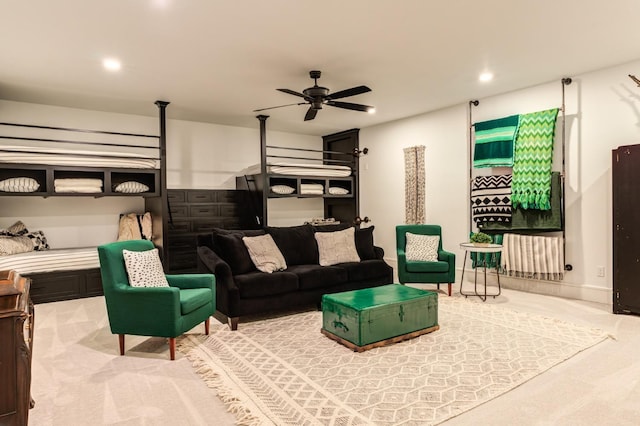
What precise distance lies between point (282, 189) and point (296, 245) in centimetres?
190

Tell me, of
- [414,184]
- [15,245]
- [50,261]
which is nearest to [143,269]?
[50,261]

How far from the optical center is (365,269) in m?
4.60

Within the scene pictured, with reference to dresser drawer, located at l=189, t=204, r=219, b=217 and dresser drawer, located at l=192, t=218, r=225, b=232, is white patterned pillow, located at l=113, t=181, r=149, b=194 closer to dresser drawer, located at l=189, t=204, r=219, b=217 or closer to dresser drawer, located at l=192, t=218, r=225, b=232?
dresser drawer, located at l=189, t=204, r=219, b=217

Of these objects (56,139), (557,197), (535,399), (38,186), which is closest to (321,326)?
(535,399)

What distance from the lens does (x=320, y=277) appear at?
13.7ft

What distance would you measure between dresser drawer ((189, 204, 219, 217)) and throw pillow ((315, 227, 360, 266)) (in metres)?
2.53

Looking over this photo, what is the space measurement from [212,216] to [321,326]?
3593 mm

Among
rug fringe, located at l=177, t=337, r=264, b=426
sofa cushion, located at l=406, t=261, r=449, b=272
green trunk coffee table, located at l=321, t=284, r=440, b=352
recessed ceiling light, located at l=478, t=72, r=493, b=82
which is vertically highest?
recessed ceiling light, located at l=478, t=72, r=493, b=82

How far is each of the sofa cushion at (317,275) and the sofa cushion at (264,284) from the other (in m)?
0.10

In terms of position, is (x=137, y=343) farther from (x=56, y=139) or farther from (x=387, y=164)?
(x=387, y=164)

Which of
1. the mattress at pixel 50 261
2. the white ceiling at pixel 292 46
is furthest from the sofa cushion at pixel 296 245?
the mattress at pixel 50 261

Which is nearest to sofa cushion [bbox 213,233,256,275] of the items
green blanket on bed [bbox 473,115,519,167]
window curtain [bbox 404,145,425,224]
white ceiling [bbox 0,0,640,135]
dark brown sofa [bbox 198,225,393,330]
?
dark brown sofa [bbox 198,225,393,330]

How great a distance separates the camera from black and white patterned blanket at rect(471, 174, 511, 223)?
5.13 m

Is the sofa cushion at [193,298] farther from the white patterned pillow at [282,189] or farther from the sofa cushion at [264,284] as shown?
the white patterned pillow at [282,189]
